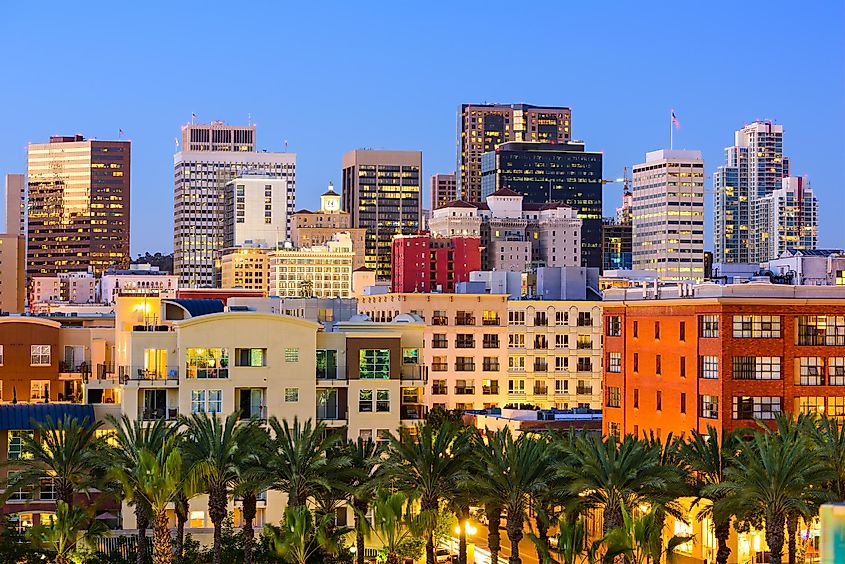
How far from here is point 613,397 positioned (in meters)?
102

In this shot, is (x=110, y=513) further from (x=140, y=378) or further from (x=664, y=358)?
A: (x=664, y=358)

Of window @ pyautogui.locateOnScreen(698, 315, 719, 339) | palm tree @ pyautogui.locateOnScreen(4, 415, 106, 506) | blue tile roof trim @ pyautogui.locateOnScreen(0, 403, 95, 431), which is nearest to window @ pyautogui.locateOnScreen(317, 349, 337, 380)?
blue tile roof trim @ pyautogui.locateOnScreen(0, 403, 95, 431)

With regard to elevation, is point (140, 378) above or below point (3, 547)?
above

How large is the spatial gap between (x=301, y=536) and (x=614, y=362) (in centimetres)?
4494

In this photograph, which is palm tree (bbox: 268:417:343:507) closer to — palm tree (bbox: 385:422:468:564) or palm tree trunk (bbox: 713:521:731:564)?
palm tree (bbox: 385:422:468:564)

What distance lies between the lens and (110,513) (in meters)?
79.5

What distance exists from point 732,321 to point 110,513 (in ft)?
122

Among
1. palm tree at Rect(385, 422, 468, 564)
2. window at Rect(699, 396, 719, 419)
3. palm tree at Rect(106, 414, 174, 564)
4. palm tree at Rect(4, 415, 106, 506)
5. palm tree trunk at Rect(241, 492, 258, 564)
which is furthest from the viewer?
window at Rect(699, 396, 719, 419)

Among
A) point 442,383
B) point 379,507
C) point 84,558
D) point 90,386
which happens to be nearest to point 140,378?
point 90,386

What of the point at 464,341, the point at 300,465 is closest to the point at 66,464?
the point at 300,465

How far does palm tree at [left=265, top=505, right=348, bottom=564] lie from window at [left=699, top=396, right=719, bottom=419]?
28.9m

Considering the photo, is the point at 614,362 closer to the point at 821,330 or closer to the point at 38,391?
the point at 821,330

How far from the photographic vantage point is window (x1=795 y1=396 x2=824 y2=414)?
3374 inches

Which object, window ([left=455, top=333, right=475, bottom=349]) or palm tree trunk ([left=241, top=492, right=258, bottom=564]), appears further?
window ([left=455, top=333, right=475, bottom=349])
